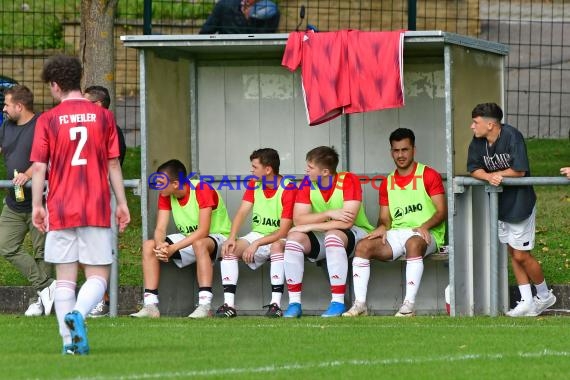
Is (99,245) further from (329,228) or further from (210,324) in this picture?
(329,228)

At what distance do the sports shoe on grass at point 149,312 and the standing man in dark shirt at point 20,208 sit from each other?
76 cm

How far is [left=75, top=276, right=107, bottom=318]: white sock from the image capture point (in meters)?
8.74

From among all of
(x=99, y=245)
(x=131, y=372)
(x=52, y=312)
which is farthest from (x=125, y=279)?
(x=131, y=372)

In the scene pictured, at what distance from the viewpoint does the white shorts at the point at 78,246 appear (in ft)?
29.2

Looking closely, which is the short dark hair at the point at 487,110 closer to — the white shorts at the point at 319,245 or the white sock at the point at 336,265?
the white shorts at the point at 319,245

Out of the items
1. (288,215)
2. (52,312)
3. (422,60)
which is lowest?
(52,312)

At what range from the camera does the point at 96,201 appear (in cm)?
889

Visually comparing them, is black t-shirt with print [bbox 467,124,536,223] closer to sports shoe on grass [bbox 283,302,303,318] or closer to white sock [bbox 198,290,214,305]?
sports shoe on grass [bbox 283,302,303,318]

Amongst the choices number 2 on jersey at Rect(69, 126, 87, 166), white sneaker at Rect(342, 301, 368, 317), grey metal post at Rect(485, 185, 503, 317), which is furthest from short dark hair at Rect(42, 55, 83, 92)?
grey metal post at Rect(485, 185, 503, 317)

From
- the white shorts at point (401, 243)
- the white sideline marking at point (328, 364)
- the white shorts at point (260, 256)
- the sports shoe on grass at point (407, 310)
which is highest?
the white shorts at point (401, 243)

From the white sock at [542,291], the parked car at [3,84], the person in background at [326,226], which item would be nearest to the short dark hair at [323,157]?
the person in background at [326,226]

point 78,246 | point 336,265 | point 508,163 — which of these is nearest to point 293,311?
point 336,265

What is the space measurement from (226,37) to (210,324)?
2.59 metres

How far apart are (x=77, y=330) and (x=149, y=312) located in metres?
3.43
